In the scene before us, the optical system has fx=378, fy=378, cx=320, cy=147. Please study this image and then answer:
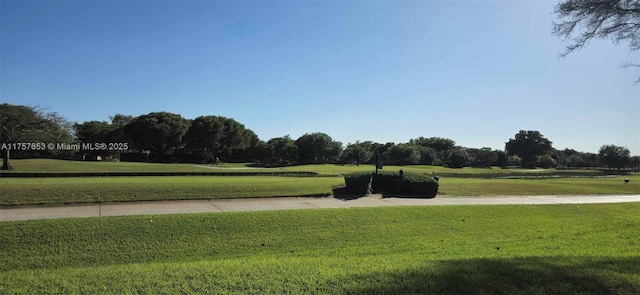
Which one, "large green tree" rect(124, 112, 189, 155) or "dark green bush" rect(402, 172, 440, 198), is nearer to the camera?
"dark green bush" rect(402, 172, 440, 198)

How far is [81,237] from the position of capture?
7.67 m

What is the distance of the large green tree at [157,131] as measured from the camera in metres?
58.3

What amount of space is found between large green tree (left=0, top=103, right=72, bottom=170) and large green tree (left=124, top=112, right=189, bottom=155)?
31.1 metres

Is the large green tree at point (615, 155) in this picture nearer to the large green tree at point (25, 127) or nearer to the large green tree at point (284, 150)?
the large green tree at point (284, 150)

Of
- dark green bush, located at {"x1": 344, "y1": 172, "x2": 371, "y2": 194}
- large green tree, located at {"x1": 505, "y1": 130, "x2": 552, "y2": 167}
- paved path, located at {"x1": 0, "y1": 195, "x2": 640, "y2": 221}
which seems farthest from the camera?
large green tree, located at {"x1": 505, "y1": 130, "x2": 552, "y2": 167}

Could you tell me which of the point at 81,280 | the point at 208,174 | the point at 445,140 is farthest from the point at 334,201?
the point at 445,140

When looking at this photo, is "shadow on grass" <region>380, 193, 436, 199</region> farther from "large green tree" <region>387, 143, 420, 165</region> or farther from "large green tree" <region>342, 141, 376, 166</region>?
"large green tree" <region>387, 143, 420, 165</region>

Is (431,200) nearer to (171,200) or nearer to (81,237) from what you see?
(171,200)

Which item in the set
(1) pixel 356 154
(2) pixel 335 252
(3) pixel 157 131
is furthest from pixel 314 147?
(2) pixel 335 252

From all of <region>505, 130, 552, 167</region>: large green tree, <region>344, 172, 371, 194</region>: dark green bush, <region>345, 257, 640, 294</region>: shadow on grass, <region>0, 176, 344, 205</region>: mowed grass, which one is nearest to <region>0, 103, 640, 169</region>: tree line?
<region>505, 130, 552, 167</region>: large green tree

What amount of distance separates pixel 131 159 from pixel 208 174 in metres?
42.9

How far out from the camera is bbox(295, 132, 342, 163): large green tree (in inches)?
2692

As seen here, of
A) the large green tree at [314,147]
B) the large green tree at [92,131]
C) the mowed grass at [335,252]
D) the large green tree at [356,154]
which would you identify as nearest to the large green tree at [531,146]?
the large green tree at [356,154]

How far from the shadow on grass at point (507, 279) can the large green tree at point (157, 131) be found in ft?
194
